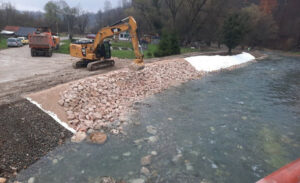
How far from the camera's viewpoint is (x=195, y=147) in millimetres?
5578

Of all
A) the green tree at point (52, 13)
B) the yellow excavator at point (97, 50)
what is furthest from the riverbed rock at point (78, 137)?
the green tree at point (52, 13)

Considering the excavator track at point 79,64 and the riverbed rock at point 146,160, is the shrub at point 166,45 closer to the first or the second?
the excavator track at point 79,64

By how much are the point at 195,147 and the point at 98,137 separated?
299 cm

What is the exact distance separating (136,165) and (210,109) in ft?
15.6

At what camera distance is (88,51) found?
1269 cm

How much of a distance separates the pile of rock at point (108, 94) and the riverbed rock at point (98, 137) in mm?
372

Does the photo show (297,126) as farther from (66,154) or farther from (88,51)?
(88,51)

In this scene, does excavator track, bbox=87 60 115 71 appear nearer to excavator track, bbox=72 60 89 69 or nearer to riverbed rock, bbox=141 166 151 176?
excavator track, bbox=72 60 89 69

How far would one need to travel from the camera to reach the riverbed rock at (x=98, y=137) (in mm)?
5826

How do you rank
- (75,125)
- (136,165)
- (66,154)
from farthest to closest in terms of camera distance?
(75,125)
(66,154)
(136,165)

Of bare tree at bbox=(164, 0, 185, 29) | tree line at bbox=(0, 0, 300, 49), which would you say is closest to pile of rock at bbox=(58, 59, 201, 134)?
tree line at bbox=(0, 0, 300, 49)

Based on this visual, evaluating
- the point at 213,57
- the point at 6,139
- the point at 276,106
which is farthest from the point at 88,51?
the point at 213,57

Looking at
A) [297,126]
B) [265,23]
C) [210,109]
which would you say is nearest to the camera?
[297,126]

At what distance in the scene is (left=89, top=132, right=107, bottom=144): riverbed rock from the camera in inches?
229
